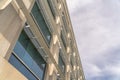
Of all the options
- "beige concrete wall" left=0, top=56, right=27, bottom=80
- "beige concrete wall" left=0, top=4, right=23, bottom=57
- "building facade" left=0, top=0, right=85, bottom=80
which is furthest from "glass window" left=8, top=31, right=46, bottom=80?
"beige concrete wall" left=0, top=56, right=27, bottom=80

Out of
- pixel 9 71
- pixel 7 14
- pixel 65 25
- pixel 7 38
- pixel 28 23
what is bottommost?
pixel 65 25

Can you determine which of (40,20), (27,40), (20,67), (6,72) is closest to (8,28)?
(6,72)

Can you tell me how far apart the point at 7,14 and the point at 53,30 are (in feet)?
27.3

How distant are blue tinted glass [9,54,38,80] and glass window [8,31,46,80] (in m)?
0.29

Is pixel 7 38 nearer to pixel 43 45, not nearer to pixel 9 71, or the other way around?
pixel 9 71

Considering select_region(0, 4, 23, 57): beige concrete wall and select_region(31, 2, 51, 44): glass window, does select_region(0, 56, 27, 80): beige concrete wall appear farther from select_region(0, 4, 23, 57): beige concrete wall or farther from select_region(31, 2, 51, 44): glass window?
select_region(31, 2, 51, 44): glass window

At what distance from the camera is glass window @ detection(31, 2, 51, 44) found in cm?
1295

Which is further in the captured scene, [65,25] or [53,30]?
[65,25]

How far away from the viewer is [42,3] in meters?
14.3

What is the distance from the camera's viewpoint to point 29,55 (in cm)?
1152

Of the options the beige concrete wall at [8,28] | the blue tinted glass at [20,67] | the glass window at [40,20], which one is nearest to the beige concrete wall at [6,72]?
the beige concrete wall at [8,28]

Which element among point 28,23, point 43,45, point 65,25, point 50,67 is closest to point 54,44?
point 50,67

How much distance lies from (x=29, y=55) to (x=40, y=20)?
3551 millimetres

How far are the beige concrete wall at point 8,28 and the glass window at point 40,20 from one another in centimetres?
354
